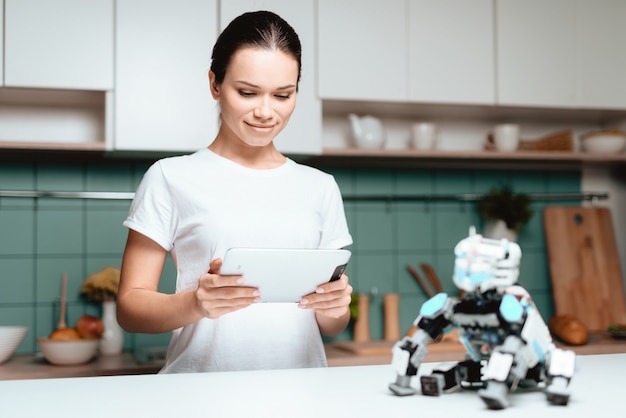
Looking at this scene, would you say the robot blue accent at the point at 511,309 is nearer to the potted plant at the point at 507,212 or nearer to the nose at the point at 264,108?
the nose at the point at 264,108

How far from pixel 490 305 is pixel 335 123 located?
1949 mm

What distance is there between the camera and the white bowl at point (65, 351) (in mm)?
2062

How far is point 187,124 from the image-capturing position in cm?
224

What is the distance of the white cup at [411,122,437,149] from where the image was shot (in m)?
2.54

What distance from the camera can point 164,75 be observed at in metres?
2.24

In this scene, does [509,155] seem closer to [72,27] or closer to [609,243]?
[609,243]

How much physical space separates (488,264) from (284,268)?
298 mm

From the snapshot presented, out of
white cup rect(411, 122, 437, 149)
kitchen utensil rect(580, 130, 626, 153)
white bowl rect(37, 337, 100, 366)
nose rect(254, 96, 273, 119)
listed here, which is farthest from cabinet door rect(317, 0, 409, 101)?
nose rect(254, 96, 273, 119)

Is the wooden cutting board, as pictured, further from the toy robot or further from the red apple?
the toy robot

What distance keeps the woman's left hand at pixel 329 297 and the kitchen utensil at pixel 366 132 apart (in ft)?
4.64

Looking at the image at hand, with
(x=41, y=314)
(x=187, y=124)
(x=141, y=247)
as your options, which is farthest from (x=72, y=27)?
(x=141, y=247)

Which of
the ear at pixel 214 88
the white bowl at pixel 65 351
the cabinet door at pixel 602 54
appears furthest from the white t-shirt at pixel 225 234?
the cabinet door at pixel 602 54

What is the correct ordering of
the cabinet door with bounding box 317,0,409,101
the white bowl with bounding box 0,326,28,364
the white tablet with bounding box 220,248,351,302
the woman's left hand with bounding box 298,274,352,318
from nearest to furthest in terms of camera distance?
the white tablet with bounding box 220,248,351,302 → the woman's left hand with bounding box 298,274,352,318 → the white bowl with bounding box 0,326,28,364 → the cabinet door with bounding box 317,0,409,101

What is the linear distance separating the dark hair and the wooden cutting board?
1.88m
